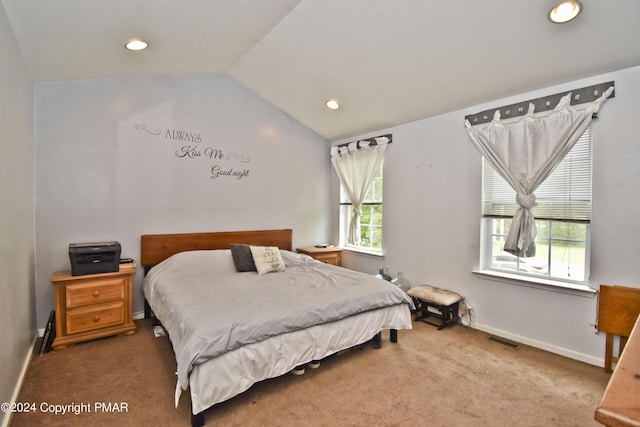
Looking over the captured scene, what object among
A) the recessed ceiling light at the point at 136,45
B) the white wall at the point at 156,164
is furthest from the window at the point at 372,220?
the recessed ceiling light at the point at 136,45

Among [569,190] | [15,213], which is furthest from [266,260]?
[569,190]

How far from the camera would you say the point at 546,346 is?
271 centimetres

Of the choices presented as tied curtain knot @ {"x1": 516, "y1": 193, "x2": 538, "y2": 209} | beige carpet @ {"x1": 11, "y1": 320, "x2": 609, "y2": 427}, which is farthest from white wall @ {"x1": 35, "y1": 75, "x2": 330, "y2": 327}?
tied curtain knot @ {"x1": 516, "y1": 193, "x2": 538, "y2": 209}

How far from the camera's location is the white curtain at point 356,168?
421 centimetres

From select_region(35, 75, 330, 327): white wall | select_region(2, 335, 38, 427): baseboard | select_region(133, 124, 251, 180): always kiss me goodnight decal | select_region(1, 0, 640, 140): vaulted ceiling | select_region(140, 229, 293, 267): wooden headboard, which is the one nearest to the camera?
select_region(2, 335, 38, 427): baseboard

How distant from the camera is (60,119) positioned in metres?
2.97

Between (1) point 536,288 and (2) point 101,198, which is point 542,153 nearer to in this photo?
(1) point 536,288

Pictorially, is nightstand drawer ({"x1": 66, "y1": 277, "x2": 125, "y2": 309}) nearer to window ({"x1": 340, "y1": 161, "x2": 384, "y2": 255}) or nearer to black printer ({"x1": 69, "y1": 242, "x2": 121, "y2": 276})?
black printer ({"x1": 69, "y1": 242, "x2": 121, "y2": 276})

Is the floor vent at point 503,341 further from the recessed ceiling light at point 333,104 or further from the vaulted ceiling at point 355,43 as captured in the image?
the recessed ceiling light at point 333,104

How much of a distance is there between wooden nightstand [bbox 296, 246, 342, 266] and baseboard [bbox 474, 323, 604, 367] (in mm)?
2070

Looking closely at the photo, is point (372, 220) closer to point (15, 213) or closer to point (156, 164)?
point (156, 164)

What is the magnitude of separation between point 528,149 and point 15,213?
408 centimetres

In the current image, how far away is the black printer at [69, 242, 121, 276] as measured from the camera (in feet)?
8.87

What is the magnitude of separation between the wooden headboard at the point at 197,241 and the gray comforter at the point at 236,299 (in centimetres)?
26
